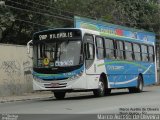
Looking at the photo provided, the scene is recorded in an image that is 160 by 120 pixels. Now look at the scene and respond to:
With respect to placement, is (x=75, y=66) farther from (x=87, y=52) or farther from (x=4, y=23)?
(x=4, y=23)

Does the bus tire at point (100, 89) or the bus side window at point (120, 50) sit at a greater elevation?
the bus side window at point (120, 50)

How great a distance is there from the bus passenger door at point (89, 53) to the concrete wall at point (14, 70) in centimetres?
733

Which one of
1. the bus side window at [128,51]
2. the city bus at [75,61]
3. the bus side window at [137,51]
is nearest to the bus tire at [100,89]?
the city bus at [75,61]

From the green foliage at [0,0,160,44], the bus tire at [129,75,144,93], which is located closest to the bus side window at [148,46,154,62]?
the bus tire at [129,75,144,93]

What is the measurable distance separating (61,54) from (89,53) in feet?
4.88

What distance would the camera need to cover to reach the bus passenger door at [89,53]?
74.1 feet

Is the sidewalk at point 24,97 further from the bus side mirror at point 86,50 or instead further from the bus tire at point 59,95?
the bus side mirror at point 86,50

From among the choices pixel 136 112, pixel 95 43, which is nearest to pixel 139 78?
pixel 95 43

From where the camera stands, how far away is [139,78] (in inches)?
1188

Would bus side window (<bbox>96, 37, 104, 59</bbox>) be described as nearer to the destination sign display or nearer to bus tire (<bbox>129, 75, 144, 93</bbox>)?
the destination sign display

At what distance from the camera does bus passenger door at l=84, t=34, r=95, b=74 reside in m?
22.6

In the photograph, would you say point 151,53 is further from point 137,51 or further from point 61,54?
point 61,54

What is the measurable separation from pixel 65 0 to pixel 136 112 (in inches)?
1177

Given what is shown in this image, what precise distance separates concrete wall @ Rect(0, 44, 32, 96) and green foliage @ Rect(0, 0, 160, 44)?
401 cm
